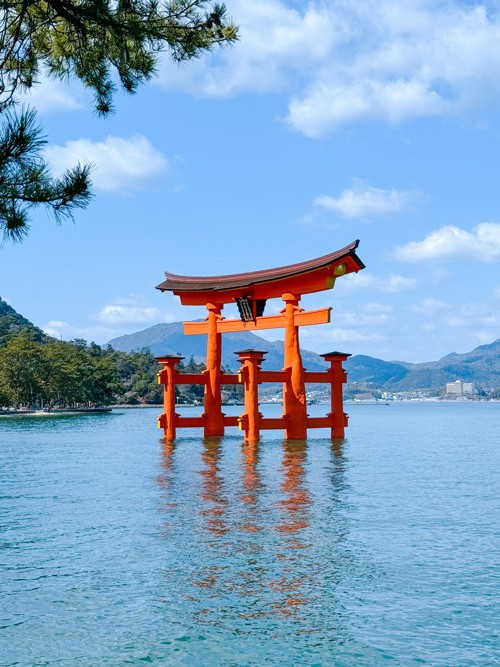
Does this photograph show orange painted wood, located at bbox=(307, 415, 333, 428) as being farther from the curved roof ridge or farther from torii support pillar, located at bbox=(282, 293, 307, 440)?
the curved roof ridge

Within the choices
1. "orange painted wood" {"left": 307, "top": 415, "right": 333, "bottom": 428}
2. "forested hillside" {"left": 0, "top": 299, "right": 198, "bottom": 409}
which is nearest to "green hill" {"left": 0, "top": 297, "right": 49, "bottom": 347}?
"forested hillside" {"left": 0, "top": 299, "right": 198, "bottom": 409}

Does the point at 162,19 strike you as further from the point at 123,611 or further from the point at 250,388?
the point at 250,388

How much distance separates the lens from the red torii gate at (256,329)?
24609 mm

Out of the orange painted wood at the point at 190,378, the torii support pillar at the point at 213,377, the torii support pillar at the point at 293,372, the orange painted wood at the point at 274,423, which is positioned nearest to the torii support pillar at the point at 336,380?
the torii support pillar at the point at 293,372

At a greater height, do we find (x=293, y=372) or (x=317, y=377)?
(x=293, y=372)

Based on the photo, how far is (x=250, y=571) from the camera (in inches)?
343

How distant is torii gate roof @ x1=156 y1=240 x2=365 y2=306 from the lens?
2391 cm

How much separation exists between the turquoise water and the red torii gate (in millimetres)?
7969

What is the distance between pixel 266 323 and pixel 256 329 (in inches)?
26.4

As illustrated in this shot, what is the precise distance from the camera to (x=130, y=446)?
30.0 m

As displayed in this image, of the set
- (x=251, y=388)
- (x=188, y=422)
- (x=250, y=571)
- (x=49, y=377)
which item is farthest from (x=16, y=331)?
(x=250, y=571)

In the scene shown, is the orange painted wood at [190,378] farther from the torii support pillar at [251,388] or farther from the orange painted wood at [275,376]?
the orange painted wood at [275,376]

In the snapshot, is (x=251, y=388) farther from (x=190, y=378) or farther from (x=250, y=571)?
(x=250, y=571)

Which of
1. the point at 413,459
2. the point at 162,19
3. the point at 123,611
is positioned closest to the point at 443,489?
the point at 413,459
